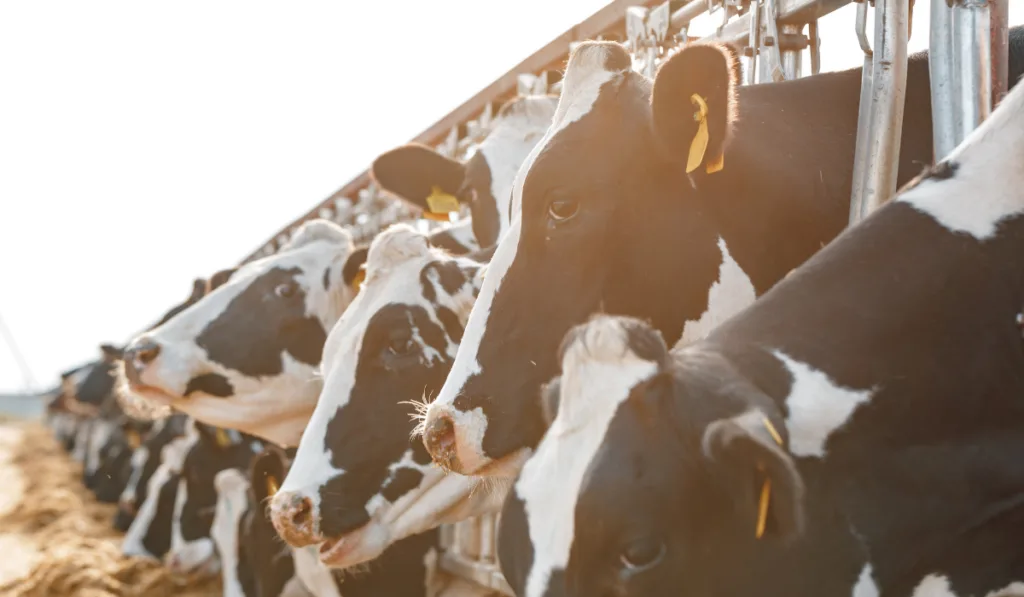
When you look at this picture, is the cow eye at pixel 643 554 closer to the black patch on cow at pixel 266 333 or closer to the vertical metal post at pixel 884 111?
the vertical metal post at pixel 884 111

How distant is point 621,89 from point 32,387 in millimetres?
48067

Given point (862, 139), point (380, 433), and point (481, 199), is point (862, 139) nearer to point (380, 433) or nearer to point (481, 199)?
point (380, 433)

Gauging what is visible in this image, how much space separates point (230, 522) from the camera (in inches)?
200

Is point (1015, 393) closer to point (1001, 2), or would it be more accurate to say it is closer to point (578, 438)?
point (578, 438)

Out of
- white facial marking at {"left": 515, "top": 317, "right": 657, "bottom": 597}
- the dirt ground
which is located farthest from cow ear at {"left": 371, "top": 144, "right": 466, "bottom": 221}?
white facial marking at {"left": 515, "top": 317, "right": 657, "bottom": 597}

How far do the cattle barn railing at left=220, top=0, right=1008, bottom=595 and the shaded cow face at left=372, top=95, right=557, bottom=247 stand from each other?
0.52 metres

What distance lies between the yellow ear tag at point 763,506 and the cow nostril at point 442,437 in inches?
38.8

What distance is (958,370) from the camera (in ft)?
6.04

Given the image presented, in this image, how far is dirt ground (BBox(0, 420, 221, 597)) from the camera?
18.7ft

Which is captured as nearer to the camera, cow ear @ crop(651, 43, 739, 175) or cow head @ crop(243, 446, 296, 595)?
cow ear @ crop(651, 43, 739, 175)

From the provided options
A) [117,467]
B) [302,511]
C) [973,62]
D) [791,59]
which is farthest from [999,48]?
[117,467]

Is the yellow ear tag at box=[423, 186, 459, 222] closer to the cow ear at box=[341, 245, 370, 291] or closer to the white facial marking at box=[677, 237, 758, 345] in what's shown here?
the cow ear at box=[341, 245, 370, 291]

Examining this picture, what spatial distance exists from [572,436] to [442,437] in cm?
79

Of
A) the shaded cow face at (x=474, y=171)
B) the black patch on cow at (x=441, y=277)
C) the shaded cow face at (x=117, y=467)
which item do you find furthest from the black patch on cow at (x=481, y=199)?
the shaded cow face at (x=117, y=467)
